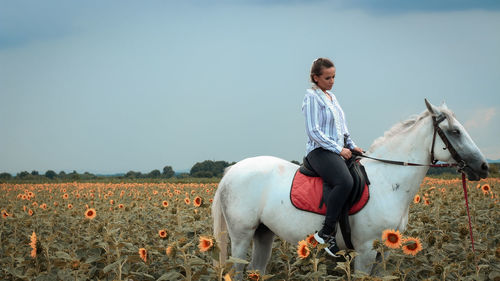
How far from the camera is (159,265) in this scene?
18.9ft

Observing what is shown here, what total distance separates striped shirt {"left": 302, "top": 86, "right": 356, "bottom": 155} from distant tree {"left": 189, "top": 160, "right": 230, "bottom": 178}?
1470 inches

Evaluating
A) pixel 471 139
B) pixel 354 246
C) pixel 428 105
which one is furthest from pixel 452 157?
pixel 354 246

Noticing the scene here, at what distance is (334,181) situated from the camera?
500 centimetres

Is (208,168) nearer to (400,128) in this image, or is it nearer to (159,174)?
(159,174)

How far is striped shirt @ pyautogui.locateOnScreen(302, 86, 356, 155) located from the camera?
5223 millimetres

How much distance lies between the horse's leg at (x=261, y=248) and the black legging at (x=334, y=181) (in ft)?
3.84

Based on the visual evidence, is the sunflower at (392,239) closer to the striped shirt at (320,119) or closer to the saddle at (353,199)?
the saddle at (353,199)

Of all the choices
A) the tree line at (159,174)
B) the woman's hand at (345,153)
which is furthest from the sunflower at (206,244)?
the tree line at (159,174)

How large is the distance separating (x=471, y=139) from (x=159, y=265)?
4160mm

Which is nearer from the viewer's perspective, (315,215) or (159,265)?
(315,215)

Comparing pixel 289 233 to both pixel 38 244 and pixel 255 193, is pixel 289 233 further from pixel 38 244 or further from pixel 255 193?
pixel 38 244

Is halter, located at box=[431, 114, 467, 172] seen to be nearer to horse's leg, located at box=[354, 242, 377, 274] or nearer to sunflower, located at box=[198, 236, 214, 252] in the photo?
horse's leg, located at box=[354, 242, 377, 274]

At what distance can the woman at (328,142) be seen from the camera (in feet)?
16.2

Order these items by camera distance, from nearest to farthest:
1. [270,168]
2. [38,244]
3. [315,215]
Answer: [38,244] < [315,215] < [270,168]
